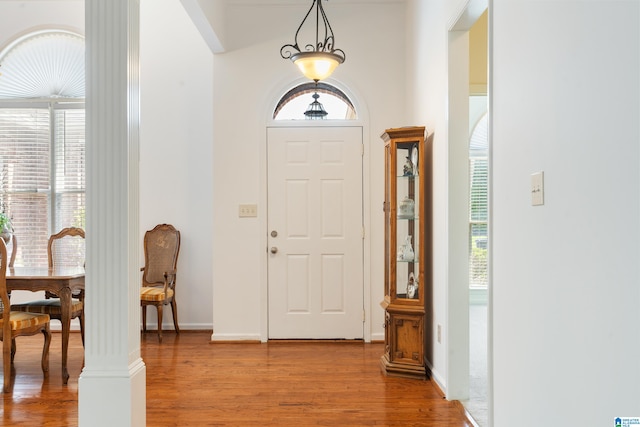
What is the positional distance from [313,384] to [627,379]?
9.02ft

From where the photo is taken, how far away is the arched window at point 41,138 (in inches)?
241

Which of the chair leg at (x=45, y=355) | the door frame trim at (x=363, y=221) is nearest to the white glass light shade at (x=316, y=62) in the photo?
the door frame trim at (x=363, y=221)

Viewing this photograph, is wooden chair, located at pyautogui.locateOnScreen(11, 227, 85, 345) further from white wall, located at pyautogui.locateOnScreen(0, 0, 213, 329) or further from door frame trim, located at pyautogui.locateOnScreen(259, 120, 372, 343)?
door frame trim, located at pyautogui.locateOnScreen(259, 120, 372, 343)

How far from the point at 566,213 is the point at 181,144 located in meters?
4.78

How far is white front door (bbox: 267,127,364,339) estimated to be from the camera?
541 centimetres

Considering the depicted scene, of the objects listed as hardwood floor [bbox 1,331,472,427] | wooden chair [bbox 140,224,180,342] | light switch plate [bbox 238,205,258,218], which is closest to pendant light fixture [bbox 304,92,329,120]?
light switch plate [bbox 238,205,258,218]

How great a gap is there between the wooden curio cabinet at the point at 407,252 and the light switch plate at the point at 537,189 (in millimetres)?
2058

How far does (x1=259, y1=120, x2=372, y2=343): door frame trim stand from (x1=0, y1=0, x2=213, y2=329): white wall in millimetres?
832

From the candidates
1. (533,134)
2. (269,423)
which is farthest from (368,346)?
(533,134)

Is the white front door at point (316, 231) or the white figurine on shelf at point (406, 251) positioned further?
the white front door at point (316, 231)

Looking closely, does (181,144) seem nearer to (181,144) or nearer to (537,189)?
(181,144)

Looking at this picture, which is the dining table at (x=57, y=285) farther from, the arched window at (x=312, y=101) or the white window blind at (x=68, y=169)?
the arched window at (x=312, y=101)

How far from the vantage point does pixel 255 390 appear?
12.6 feet

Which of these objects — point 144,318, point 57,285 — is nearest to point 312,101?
point 144,318
